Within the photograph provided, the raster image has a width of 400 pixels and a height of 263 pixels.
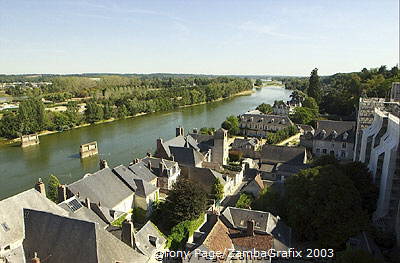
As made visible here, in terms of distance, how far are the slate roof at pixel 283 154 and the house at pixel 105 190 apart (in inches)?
651

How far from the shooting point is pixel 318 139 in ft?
125

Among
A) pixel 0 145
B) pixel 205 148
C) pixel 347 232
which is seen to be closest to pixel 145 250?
pixel 347 232

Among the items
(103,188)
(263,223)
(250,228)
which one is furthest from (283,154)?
(103,188)

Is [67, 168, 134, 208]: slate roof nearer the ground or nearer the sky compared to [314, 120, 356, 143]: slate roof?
nearer the ground

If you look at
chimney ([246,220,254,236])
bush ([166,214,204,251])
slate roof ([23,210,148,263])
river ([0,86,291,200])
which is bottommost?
river ([0,86,291,200])

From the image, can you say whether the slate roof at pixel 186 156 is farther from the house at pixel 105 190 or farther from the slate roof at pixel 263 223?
the slate roof at pixel 263 223

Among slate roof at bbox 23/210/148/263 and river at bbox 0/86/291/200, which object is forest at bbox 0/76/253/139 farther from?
slate roof at bbox 23/210/148/263

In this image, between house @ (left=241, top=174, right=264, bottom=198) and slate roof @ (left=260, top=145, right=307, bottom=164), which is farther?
slate roof @ (left=260, top=145, right=307, bottom=164)

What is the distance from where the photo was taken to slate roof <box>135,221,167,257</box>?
1527 centimetres

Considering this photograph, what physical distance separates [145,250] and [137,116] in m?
66.3

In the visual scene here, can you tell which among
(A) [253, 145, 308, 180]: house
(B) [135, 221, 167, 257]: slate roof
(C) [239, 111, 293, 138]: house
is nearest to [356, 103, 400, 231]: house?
(A) [253, 145, 308, 180]: house

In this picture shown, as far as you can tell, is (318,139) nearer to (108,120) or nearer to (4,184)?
(4,184)

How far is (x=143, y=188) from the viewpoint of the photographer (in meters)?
23.2

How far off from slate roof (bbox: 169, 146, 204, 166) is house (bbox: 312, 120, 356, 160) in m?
16.6
